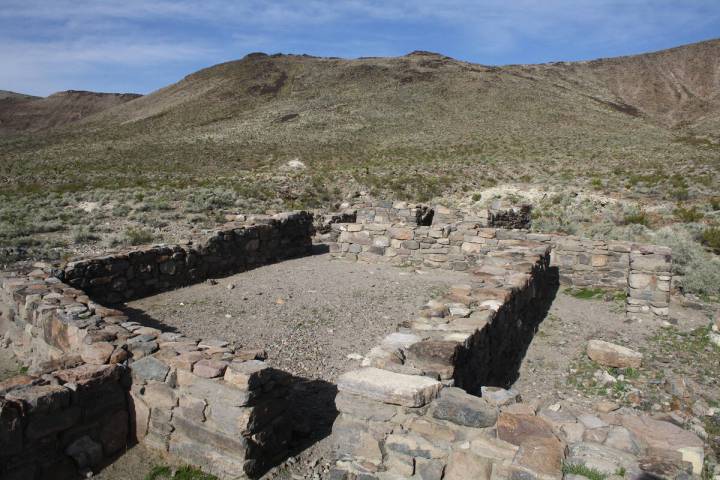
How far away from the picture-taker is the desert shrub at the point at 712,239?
11.6 m

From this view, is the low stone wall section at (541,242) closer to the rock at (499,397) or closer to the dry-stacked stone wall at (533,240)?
the dry-stacked stone wall at (533,240)

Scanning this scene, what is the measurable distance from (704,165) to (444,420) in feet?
86.8

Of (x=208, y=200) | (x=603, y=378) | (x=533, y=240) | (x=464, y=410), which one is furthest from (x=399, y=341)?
(x=208, y=200)

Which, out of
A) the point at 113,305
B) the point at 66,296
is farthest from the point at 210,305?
the point at 66,296

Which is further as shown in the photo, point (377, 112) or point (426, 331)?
point (377, 112)

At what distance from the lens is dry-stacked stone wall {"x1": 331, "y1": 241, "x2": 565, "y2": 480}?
303 cm

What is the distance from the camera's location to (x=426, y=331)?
4734 millimetres

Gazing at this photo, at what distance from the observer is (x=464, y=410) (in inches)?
129

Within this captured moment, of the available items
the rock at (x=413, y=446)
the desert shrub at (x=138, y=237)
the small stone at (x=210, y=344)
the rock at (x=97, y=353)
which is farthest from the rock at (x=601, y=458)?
the desert shrub at (x=138, y=237)

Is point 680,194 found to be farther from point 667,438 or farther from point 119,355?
point 119,355

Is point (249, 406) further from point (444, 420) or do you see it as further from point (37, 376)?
point (37, 376)

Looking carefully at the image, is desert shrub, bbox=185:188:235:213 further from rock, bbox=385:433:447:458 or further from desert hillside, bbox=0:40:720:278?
rock, bbox=385:433:447:458

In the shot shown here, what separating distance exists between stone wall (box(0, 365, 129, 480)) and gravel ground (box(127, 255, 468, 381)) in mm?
1553

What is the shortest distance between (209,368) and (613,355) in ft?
16.1
